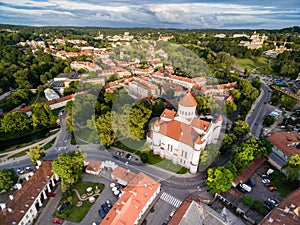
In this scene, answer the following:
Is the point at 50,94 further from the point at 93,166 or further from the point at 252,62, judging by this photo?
the point at 252,62

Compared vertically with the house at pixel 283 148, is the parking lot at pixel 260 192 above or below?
below

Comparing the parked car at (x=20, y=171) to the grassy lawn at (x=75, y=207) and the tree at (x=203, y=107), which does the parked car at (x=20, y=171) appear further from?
the tree at (x=203, y=107)

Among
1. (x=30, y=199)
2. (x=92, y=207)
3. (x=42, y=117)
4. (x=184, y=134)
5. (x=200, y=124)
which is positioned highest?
(x=200, y=124)

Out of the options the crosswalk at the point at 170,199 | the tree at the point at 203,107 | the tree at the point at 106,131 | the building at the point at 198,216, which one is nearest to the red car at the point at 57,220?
the crosswalk at the point at 170,199

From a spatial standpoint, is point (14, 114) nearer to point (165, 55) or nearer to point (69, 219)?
point (69, 219)

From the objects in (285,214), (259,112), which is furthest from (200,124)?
(259,112)
